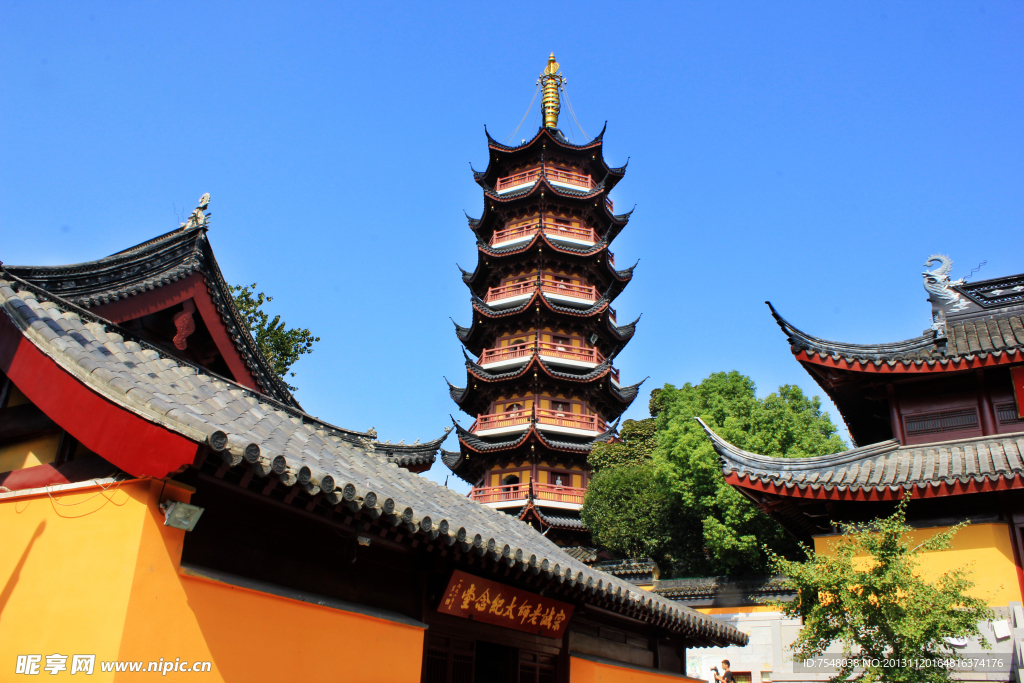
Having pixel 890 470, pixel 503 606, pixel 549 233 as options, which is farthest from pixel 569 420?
pixel 503 606

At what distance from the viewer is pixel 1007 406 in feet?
33.2

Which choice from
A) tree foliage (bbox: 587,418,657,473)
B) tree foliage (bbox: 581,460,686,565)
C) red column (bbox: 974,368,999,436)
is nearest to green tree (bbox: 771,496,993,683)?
red column (bbox: 974,368,999,436)

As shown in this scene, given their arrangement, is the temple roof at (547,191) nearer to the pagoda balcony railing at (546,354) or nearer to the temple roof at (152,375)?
the pagoda balcony railing at (546,354)

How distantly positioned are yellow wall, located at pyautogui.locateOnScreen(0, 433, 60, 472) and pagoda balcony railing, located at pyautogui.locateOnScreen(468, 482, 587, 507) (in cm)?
2408

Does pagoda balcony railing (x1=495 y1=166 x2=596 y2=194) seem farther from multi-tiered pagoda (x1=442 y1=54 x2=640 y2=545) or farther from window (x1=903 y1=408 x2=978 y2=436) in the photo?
window (x1=903 y1=408 x2=978 y2=436)

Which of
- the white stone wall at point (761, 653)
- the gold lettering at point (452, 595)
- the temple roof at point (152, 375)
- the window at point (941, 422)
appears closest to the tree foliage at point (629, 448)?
the white stone wall at point (761, 653)

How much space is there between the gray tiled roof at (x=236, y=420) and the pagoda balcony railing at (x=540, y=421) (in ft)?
74.2

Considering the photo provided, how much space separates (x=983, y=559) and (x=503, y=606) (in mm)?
6028

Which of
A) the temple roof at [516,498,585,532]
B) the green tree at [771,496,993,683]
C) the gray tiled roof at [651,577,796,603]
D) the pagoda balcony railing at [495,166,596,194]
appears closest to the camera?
the green tree at [771,496,993,683]

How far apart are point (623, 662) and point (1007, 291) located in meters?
8.44

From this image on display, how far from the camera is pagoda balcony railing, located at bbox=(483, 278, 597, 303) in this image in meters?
32.8

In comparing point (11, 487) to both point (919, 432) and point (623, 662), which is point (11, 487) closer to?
point (623, 662)

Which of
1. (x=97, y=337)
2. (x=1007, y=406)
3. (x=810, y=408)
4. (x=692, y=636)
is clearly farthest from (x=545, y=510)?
(x=97, y=337)

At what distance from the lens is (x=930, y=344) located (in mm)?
10859
